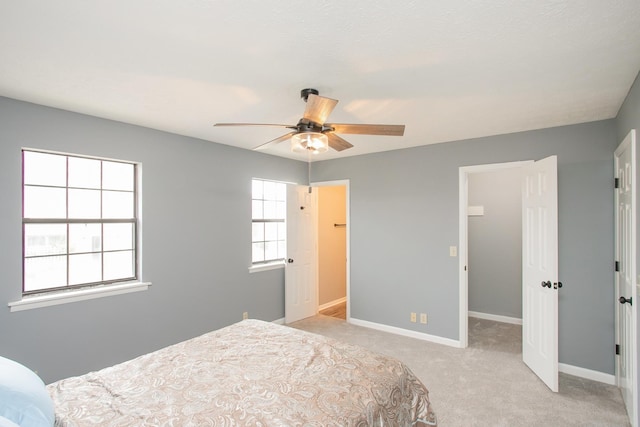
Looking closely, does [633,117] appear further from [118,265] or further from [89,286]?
[89,286]

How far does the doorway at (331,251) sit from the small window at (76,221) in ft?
8.92

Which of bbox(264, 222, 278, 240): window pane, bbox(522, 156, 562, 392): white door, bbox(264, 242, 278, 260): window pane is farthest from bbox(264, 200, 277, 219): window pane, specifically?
bbox(522, 156, 562, 392): white door

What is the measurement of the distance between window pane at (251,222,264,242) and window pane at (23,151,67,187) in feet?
7.00

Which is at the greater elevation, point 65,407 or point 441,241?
point 441,241

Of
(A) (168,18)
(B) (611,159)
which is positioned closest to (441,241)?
(B) (611,159)

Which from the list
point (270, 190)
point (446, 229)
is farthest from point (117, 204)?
point (446, 229)

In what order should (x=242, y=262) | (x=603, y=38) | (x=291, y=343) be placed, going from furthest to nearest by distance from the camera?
(x=242, y=262), (x=291, y=343), (x=603, y=38)

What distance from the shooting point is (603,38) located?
162 cm

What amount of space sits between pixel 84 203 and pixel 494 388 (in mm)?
3995

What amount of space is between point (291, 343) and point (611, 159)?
3.26 m

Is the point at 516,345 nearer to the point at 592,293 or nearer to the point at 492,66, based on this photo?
the point at 592,293

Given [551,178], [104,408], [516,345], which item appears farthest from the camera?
[516,345]

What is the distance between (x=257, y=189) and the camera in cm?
453

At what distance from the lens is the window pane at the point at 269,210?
4633mm
